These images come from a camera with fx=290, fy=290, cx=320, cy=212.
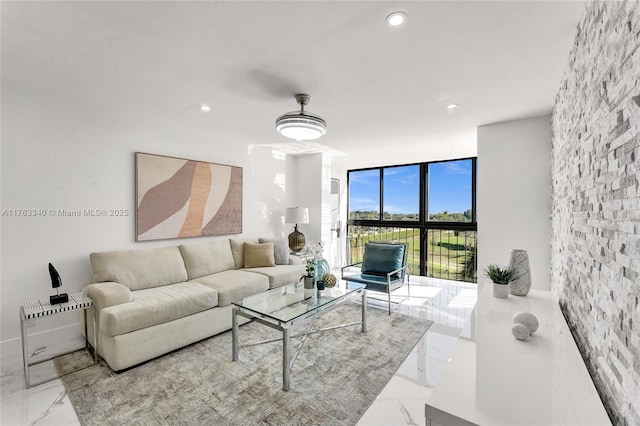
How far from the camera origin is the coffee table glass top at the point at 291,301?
8.29 feet

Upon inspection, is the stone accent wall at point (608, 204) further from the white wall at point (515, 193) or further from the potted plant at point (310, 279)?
the potted plant at point (310, 279)

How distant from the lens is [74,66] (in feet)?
7.08

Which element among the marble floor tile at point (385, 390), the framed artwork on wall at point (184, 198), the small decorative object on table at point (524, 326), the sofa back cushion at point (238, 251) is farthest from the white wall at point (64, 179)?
the small decorative object on table at point (524, 326)

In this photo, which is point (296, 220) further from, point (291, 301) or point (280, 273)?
point (291, 301)

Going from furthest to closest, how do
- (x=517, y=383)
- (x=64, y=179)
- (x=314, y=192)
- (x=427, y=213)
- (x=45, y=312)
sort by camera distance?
1. (x=427, y=213)
2. (x=314, y=192)
3. (x=64, y=179)
4. (x=45, y=312)
5. (x=517, y=383)

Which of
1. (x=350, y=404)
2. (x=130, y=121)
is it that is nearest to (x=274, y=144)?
(x=130, y=121)

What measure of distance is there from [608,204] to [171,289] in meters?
3.53

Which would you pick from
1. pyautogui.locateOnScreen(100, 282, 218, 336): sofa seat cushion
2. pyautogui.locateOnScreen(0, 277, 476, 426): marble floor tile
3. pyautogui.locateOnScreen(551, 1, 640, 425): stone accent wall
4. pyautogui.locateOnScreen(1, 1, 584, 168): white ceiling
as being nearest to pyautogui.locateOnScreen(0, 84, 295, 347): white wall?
pyautogui.locateOnScreen(1, 1, 584, 168): white ceiling

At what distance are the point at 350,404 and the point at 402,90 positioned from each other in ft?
8.50

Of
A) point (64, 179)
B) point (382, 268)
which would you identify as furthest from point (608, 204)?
point (64, 179)

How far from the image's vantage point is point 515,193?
340 cm

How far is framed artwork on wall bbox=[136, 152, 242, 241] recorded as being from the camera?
3643 mm

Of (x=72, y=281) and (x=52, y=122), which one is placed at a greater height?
(x=52, y=122)

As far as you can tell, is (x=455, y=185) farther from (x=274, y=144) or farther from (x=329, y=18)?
(x=329, y=18)
